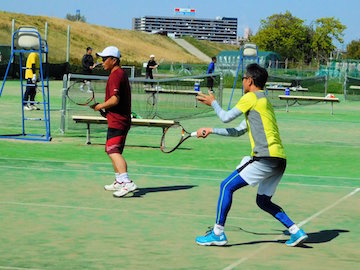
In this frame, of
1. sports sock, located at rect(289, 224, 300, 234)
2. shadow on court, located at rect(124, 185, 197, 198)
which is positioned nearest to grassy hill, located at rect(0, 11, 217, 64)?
shadow on court, located at rect(124, 185, 197, 198)

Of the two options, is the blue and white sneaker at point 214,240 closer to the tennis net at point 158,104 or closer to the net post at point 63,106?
the net post at point 63,106

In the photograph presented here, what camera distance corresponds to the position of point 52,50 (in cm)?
10081

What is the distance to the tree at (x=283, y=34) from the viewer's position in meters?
114

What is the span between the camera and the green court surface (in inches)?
324

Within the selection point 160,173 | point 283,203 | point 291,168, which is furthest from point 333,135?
point 283,203

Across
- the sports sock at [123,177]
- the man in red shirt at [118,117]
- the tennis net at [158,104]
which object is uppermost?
the man in red shirt at [118,117]

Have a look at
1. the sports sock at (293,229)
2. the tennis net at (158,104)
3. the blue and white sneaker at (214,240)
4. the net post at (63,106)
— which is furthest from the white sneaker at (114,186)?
the tennis net at (158,104)

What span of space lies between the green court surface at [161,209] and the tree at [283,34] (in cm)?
9627

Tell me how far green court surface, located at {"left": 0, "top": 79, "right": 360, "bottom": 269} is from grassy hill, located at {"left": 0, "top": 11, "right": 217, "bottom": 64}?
253 feet

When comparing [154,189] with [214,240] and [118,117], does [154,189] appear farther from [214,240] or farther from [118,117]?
[214,240]

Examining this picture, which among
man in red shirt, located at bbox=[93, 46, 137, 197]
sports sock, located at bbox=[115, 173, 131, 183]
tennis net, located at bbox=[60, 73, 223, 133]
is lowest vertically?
tennis net, located at bbox=[60, 73, 223, 133]

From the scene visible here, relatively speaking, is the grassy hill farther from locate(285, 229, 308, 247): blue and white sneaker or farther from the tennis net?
locate(285, 229, 308, 247): blue and white sneaker

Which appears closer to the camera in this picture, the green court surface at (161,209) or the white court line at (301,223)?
the white court line at (301,223)

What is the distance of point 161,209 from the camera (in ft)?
35.5
